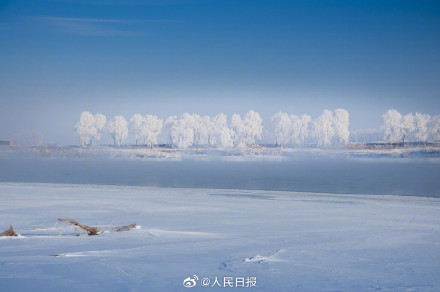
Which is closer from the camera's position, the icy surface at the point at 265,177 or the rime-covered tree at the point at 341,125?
the icy surface at the point at 265,177

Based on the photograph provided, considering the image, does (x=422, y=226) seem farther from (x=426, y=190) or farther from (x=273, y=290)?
(x=426, y=190)

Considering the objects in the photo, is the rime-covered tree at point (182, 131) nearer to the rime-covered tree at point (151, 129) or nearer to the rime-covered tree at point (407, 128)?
the rime-covered tree at point (151, 129)

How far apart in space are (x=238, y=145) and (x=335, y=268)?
84559mm

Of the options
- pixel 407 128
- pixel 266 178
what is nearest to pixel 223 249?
pixel 266 178

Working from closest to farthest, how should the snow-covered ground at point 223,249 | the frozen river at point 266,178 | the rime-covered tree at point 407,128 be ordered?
1. the snow-covered ground at point 223,249
2. the frozen river at point 266,178
3. the rime-covered tree at point 407,128

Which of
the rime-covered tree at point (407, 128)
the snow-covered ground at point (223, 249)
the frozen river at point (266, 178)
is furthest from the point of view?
the rime-covered tree at point (407, 128)

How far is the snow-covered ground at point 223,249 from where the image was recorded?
538 cm

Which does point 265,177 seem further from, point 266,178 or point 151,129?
point 151,129

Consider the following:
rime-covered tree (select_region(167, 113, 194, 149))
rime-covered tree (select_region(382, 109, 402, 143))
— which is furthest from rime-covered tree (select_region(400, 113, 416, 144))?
rime-covered tree (select_region(167, 113, 194, 149))

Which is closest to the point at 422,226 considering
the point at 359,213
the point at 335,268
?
the point at 359,213

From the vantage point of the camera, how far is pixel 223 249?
7199 mm

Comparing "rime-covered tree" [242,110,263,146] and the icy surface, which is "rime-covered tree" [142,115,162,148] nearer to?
"rime-covered tree" [242,110,263,146]

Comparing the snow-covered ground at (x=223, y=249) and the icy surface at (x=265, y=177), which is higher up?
the snow-covered ground at (x=223, y=249)

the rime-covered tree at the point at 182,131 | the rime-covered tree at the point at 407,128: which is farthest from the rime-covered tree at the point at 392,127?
the rime-covered tree at the point at 182,131
